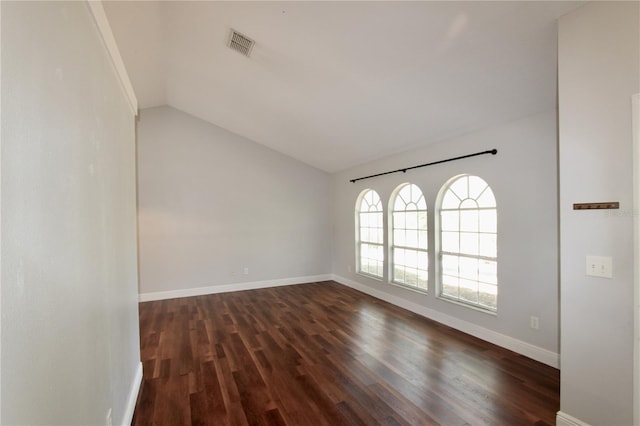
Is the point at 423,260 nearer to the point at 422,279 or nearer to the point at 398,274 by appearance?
the point at 422,279

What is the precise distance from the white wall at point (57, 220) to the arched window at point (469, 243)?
11.8 ft

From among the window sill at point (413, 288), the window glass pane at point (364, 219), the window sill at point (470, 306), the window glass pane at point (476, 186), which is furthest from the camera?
the window glass pane at point (364, 219)

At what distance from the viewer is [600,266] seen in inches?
68.2

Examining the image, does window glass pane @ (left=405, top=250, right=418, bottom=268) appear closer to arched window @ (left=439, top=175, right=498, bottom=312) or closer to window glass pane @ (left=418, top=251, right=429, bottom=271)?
window glass pane @ (left=418, top=251, right=429, bottom=271)

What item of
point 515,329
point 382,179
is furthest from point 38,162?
point 382,179

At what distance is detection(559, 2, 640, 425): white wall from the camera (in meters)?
1.63

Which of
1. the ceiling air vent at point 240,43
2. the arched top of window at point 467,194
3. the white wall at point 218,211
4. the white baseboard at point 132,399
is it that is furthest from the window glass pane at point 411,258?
the white baseboard at point 132,399

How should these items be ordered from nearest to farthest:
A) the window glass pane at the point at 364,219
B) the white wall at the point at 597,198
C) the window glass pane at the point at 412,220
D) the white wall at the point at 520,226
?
1. the white wall at the point at 597,198
2. the white wall at the point at 520,226
3. the window glass pane at the point at 412,220
4. the window glass pane at the point at 364,219

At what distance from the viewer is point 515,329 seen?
3055 mm

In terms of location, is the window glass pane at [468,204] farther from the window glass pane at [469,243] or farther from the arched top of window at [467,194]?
the window glass pane at [469,243]

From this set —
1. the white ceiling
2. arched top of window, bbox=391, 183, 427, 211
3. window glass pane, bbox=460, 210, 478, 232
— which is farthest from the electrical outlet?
the white ceiling

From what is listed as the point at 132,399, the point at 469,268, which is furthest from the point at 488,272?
the point at 132,399

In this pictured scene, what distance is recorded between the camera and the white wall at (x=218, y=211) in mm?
5125

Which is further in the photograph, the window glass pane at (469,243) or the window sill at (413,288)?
the window sill at (413,288)
